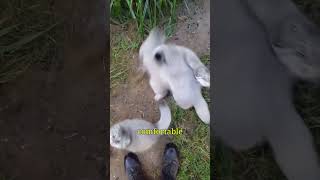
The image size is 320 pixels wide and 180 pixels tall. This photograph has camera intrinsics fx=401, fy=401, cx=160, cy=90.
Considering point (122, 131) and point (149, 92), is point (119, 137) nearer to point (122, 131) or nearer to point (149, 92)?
point (122, 131)

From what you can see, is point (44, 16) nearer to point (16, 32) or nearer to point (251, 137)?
point (16, 32)

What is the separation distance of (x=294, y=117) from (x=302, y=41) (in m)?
0.19

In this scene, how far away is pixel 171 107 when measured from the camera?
3.17 ft

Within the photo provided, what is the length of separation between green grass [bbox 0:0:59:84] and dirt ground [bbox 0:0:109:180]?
26mm

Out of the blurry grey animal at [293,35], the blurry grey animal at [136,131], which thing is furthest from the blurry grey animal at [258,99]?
the blurry grey animal at [136,131]

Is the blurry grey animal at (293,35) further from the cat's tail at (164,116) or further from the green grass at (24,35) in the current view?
the green grass at (24,35)

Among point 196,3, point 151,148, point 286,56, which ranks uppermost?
point 196,3

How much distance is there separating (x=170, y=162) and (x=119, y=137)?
138 millimetres

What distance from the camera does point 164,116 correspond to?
0.96 m

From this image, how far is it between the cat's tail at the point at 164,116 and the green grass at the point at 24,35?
1.02ft

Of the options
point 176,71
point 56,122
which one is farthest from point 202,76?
point 56,122

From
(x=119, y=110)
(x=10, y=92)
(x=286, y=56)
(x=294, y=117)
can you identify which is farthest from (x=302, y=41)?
(x=10, y=92)

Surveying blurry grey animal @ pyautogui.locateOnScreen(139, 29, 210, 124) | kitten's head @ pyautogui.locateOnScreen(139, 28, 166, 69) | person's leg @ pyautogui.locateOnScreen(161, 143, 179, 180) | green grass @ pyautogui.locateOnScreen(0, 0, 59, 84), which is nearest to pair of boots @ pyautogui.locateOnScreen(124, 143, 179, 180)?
person's leg @ pyautogui.locateOnScreen(161, 143, 179, 180)

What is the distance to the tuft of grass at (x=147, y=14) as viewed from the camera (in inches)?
37.6
